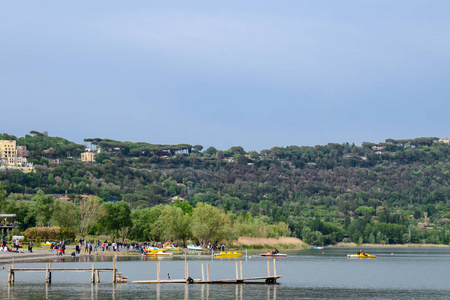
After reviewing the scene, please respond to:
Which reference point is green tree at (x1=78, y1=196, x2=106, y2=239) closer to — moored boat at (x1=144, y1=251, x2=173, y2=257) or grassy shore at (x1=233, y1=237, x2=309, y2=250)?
moored boat at (x1=144, y1=251, x2=173, y2=257)

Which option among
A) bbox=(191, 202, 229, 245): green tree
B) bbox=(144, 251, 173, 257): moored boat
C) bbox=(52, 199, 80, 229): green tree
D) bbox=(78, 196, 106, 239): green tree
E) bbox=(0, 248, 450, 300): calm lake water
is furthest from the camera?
bbox=(52, 199, 80, 229): green tree

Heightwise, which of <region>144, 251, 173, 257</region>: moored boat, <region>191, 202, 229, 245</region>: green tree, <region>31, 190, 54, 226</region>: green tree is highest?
<region>31, 190, 54, 226</region>: green tree

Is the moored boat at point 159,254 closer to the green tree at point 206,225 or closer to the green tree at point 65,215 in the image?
the green tree at point 206,225

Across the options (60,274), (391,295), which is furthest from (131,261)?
(391,295)

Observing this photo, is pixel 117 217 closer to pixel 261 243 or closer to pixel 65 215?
pixel 65 215

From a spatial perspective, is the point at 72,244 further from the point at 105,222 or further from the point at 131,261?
the point at 131,261

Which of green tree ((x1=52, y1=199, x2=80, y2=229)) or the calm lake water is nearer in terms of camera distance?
the calm lake water

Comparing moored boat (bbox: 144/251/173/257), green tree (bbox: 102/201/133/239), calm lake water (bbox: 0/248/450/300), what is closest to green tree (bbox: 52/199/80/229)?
green tree (bbox: 102/201/133/239)

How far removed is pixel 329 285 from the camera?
7800 centimetres

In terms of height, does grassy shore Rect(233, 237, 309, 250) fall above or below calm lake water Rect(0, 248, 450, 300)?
above

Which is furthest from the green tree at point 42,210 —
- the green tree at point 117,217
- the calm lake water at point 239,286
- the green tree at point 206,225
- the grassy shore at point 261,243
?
the calm lake water at point 239,286

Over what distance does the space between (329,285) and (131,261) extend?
39.4 meters

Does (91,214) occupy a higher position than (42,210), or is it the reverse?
(42,210)

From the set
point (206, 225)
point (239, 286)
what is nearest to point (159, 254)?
point (206, 225)
